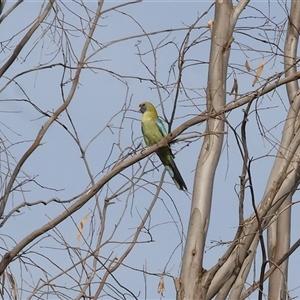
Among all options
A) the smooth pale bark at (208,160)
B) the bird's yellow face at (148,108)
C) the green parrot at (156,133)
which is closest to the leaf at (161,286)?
the smooth pale bark at (208,160)

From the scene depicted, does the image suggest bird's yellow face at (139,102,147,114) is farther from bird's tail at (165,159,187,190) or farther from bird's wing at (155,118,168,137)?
bird's tail at (165,159,187,190)

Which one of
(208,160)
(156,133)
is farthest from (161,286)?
Answer: (156,133)

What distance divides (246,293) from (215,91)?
43.0 inches

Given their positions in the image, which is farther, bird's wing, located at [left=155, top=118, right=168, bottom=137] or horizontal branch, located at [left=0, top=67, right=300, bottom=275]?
bird's wing, located at [left=155, top=118, right=168, bottom=137]

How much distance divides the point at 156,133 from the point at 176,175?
810mm

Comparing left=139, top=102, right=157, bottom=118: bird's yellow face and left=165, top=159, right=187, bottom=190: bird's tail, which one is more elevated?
left=139, top=102, right=157, bottom=118: bird's yellow face

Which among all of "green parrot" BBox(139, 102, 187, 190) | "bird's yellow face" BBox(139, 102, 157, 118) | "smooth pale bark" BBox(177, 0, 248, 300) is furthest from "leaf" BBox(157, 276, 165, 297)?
"bird's yellow face" BBox(139, 102, 157, 118)

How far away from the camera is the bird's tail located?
5469mm

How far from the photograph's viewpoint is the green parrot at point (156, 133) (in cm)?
548

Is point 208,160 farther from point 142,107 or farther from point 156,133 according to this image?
point 142,107

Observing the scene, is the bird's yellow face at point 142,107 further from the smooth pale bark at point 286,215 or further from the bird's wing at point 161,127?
the smooth pale bark at point 286,215

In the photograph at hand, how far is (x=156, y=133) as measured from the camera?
6.27m

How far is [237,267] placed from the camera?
350 cm

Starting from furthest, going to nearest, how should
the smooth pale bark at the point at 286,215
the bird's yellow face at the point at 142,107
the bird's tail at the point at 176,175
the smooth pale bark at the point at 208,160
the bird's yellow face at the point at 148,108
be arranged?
the bird's yellow face at the point at 142,107, the bird's yellow face at the point at 148,108, the bird's tail at the point at 176,175, the smooth pale bark at the point at 286,215, the smooth pale bark at the point at 208,160
